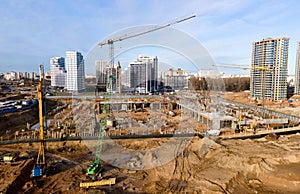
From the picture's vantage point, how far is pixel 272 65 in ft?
73.3

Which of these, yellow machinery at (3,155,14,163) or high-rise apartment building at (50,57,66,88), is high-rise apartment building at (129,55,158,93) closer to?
high-rise apartment building at (50,57,66,88)

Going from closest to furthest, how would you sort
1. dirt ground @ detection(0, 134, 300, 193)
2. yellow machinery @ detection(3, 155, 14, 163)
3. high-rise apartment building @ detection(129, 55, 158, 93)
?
dirt ground @ detection(0, 134, 300, 193) < yellow machinery @ detection(3, 155, 14, 163) < high-rise apartment building @ detection(129, 55, 158, 93)

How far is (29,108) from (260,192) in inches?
680

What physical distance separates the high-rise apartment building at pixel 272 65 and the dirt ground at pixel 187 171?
16.3m

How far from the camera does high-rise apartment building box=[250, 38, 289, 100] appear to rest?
21.7m

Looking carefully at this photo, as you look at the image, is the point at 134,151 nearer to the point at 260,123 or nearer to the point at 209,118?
the point at 209,118

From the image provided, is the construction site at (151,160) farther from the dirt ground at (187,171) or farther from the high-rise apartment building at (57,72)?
the high-rise apartment building at (57,72)

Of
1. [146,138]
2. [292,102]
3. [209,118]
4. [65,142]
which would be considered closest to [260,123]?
[209,118]

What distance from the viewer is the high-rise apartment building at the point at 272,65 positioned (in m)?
21.7

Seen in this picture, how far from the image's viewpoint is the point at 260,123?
39.0ft

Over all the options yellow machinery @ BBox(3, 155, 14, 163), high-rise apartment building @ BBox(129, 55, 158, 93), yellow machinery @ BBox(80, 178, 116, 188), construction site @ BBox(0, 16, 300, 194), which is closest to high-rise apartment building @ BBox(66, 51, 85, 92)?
high-rise apartment building @ BBox(129, 55, 158, 93)

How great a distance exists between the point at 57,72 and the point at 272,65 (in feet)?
125

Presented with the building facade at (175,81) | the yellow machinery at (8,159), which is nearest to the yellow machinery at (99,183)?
the yellow machinery at (8,159)

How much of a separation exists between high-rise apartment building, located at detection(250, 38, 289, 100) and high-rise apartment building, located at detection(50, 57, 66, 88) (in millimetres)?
33463
